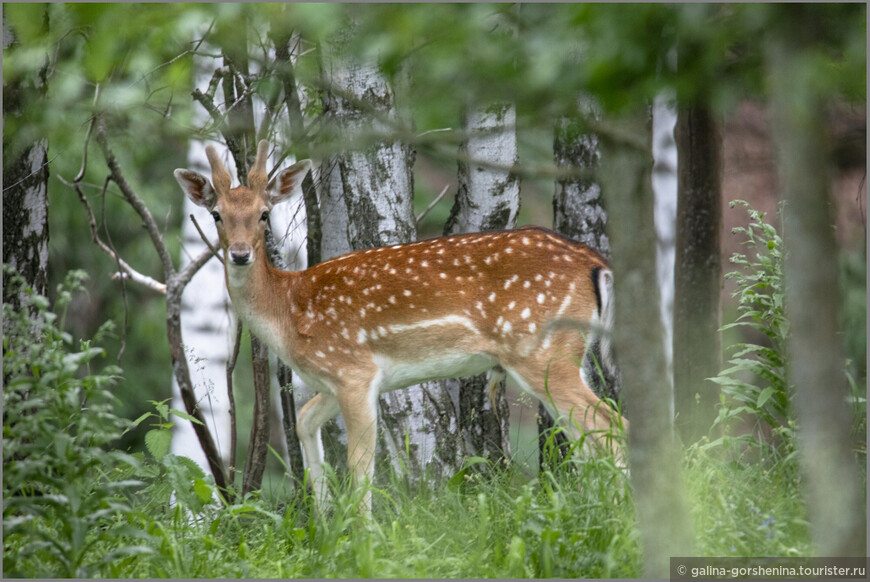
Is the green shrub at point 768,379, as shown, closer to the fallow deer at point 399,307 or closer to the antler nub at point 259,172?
the fallow deer at point 399,307

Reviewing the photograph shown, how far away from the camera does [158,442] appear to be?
198 inches

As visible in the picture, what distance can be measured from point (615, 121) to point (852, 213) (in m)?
5.08

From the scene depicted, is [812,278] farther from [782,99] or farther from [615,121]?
[615,121]

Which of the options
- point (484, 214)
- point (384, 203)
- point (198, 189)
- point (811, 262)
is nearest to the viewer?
point (811, 262)

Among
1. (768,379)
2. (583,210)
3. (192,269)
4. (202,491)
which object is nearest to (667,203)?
(583,210)

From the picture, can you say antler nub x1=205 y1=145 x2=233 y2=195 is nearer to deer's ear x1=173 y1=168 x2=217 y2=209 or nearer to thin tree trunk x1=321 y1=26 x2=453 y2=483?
deer's ear x1=173 y1=168 x2=217 y2=209

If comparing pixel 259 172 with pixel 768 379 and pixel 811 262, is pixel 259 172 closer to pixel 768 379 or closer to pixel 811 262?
pixel 768 379

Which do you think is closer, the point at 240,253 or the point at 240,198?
the point at 240,253

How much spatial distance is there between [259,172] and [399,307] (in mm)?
1059

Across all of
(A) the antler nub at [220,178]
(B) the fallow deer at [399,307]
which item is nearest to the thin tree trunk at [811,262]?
(B) the fallow deer at [399,307]

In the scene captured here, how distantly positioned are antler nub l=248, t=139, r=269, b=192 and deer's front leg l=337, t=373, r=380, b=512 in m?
1.20

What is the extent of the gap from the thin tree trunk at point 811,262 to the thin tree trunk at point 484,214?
3364 mm

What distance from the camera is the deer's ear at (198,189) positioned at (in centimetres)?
524

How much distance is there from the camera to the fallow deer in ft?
17.0
